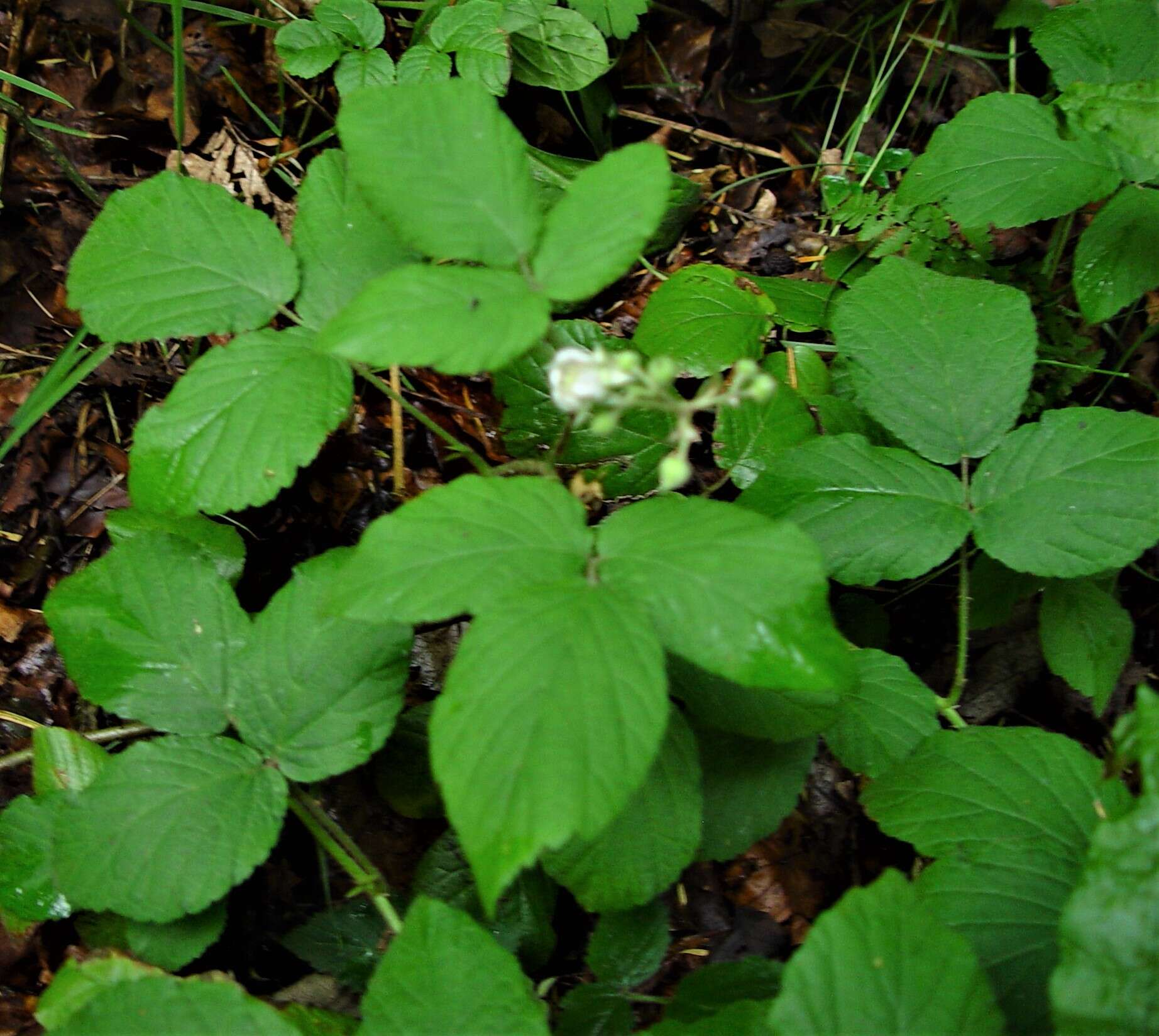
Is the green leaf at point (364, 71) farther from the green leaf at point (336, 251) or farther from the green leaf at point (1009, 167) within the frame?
the green leaf at point (1009, 167)

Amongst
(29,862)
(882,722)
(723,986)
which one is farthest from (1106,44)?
(29,862)

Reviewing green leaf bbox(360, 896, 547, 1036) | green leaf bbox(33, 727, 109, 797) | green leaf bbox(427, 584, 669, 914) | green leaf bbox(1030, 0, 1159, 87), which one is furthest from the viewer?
green leaf bbox(1030, 0, 1159, 87)

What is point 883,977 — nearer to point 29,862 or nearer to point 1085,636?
point 1085,636

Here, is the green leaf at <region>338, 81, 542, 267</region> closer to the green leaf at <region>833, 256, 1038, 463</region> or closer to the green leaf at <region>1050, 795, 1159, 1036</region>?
the green leaf at <region>833, 256, 1038, 463</region>

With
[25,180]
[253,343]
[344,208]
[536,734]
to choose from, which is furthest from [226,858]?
[25,180]

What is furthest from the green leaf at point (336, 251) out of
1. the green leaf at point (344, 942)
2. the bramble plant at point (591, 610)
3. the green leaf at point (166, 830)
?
the green leaf at point (344, 942)

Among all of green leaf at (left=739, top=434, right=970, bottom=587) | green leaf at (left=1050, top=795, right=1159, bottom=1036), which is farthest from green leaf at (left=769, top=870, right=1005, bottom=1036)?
green leaf at (left=739, top=434, right=970, bottom=587)
